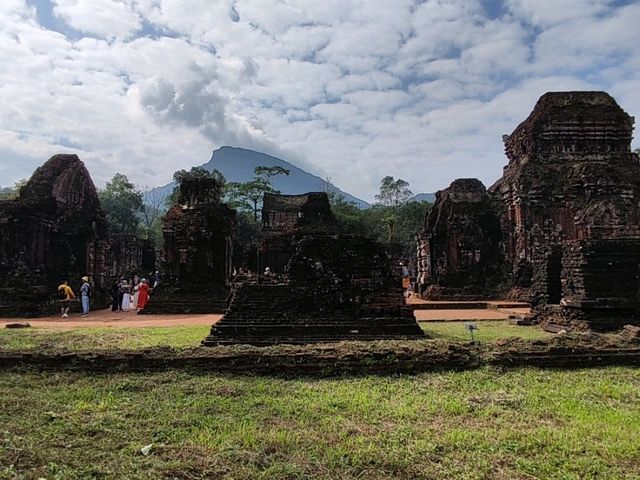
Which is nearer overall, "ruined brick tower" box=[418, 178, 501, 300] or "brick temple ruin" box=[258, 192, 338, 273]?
"ruined brick tower" box=[418, 178, 501, 300]

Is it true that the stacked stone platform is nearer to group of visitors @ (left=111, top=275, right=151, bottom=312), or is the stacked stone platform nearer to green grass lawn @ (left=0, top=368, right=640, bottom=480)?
green grass lawn @ (left=0, top=368, right=640, bottom=480)

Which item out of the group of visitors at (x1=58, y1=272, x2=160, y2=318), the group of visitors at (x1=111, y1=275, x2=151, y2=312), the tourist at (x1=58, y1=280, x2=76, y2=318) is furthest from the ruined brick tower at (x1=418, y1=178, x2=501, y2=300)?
the tourist at (x1=58, y1=280, x2=76, y2=318)

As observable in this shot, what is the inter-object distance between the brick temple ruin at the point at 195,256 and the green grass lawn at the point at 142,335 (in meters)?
5.69

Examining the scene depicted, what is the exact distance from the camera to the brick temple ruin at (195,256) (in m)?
19.5

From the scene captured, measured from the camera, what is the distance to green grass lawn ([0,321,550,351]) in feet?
34.2

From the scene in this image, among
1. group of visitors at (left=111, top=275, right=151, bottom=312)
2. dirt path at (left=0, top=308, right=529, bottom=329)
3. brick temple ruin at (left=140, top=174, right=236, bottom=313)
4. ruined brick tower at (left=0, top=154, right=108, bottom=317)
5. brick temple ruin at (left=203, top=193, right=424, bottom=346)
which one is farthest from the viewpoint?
group of visitors at (left=111, top=275, right=151, bottom=312)

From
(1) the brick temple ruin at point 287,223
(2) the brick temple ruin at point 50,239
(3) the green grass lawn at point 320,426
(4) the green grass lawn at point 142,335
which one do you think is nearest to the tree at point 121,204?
(1) the brick temple ruin at point 287,223

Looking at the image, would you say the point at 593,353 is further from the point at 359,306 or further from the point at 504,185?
the point at 504,185

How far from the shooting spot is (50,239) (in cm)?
2139

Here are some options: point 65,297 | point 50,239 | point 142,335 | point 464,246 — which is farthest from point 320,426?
point 464,246

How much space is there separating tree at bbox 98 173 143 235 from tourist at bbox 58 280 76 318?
3286 centimetres

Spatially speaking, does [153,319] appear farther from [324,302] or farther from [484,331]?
[484,331]

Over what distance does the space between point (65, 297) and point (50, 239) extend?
10.3 feet

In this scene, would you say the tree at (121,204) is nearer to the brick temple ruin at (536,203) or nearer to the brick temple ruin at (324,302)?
the brick temple ruin at (536,203)
